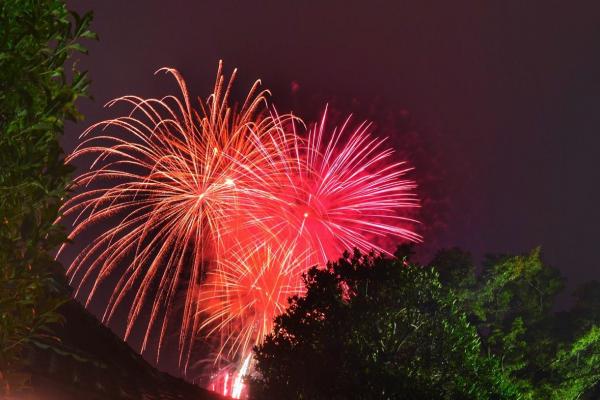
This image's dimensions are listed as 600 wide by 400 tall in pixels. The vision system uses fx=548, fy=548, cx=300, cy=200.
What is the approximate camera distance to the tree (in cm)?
1972

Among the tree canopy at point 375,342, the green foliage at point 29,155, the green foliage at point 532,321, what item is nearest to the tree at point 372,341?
the tree canopy at point 375,342

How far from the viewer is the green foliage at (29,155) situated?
16.7ft

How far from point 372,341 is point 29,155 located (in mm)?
17072

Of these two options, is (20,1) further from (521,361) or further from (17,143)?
(521,361)

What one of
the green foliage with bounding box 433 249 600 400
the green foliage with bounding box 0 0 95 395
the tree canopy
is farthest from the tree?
the green foliage with bounding box 0 0 95 395

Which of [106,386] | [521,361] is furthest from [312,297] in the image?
[521,361]

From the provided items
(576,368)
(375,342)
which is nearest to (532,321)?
(576,368)

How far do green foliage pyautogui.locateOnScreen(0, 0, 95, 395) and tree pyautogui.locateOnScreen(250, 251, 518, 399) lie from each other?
15553 millimetres

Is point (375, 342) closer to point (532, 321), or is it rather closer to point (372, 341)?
point (372, 341)

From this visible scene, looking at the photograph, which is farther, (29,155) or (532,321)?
(532,321)

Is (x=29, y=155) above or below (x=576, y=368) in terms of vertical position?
below

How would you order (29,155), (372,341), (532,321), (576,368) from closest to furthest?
1. (29,155)
2. (372,341)
3. (576,368)
4. (532,321)

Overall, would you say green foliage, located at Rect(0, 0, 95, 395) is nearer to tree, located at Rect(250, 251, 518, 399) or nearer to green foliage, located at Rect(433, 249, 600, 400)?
tree, located at Rect(250, 251, 518, 399)

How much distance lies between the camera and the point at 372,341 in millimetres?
20406
